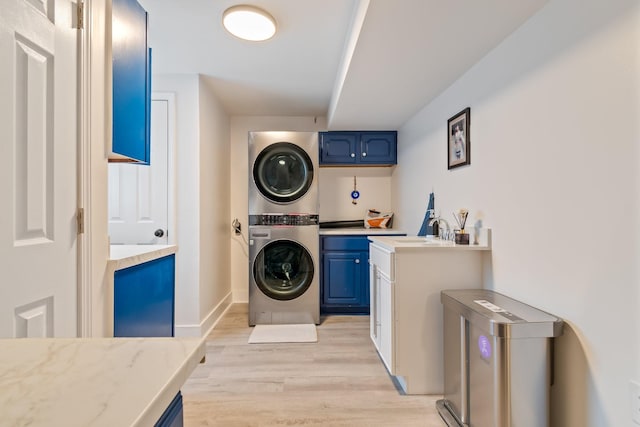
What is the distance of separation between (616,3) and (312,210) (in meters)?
2.53

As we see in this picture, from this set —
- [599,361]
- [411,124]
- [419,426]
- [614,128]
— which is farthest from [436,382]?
[411,124]

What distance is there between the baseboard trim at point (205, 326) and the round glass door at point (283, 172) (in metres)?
1.31

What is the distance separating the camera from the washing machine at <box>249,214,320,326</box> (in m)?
3.24

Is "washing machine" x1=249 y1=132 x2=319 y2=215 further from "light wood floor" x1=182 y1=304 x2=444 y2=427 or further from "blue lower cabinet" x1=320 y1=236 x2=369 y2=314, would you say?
"light wood floor" x1=182 y1=304 x2=444 y2=427

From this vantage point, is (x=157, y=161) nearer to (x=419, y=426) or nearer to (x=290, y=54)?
(x=290, y=54)

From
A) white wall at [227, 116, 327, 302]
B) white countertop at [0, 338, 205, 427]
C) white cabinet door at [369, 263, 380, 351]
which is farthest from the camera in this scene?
white wall at [227, 116, 327, 302]

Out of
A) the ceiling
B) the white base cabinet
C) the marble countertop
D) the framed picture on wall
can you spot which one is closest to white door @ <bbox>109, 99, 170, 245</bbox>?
the ceiling

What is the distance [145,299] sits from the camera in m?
1.50

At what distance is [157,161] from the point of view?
2844mm

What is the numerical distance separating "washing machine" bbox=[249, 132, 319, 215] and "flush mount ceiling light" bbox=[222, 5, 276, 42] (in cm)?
119

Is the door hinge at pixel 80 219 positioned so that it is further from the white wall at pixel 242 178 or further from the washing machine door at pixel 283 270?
the white wall at pixel 242 178

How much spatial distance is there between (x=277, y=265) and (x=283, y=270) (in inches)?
3.3

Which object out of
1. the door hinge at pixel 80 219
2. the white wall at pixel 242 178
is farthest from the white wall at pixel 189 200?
the door hinge at pixel 80 219

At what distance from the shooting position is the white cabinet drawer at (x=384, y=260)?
197 cm
